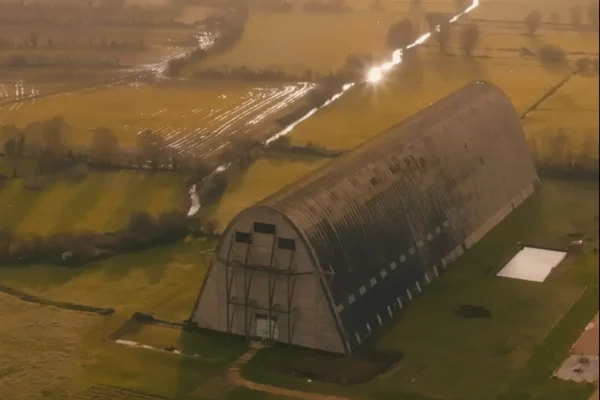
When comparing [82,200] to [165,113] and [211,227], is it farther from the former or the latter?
[211,227]

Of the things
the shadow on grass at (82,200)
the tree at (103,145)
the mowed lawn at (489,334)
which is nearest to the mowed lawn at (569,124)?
the mowed lawn at (489,334)

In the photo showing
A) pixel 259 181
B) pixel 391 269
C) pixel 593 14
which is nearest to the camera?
pixel 391 269

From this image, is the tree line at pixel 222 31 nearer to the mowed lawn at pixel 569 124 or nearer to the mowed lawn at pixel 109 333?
the mowed lawn at pixel 109 333

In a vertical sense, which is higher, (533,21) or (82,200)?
(533,21)

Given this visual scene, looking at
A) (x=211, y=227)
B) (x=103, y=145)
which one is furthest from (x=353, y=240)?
(x=103, y=145)

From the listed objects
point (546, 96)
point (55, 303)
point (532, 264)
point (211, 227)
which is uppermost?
point (546, 96)

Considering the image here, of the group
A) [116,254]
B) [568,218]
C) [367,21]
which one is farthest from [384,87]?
[116,254]
